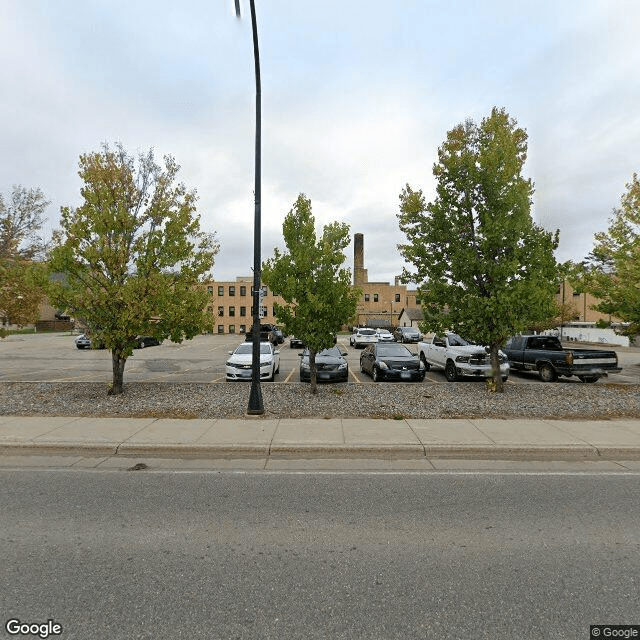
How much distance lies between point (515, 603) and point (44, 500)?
15.8ft

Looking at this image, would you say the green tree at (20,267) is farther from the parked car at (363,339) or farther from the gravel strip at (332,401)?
the parked car at (363,339)

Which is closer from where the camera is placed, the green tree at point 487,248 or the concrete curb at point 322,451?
the concrete curb at point 322,451

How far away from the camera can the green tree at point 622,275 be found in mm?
12906

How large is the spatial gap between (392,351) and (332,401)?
5360mm

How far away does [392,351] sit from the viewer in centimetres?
1484

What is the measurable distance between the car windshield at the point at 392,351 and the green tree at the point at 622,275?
6.11m

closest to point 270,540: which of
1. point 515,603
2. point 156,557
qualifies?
point 156,557

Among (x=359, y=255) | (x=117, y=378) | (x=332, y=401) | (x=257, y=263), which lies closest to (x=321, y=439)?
(x=332, y=401)

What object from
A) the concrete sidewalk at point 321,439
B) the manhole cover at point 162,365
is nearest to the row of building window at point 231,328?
the manhole cover at point 162,365

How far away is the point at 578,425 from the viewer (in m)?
7.90

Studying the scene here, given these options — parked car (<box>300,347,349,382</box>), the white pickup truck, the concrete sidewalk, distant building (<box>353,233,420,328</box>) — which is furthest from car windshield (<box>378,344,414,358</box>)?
distant building (<box>353,233,420,328</box>)

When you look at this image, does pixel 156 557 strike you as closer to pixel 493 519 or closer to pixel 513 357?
pixel 493 519

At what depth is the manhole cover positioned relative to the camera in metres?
18.5

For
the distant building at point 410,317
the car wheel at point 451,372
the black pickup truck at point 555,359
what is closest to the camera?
the black pickup truck at point 555,359
